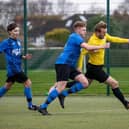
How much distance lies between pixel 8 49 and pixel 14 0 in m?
8.42

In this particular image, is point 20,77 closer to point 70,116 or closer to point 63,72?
point 63,72

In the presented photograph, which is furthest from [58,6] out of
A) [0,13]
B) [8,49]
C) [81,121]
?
[81,121]

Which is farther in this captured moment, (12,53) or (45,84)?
(45,84)

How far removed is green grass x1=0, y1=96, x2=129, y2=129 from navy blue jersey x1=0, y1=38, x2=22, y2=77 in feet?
2.56

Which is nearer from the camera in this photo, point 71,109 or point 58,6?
point 71,109

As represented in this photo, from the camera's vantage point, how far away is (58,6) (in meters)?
16.6

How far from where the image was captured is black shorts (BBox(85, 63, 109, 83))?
436 inches

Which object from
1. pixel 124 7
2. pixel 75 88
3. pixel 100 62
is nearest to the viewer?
pixel 100 62

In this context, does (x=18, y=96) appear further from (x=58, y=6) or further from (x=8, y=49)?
(x=8, y=49)

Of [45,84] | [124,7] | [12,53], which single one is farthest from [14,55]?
[124,7]

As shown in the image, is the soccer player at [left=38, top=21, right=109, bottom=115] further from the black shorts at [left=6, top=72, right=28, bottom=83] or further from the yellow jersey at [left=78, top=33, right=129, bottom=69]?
the black shorts at [left=6, top=72, right=28, bottom=83]

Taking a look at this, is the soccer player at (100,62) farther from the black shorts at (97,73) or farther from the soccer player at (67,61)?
the soccer player at (67,61)

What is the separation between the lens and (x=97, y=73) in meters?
11.2

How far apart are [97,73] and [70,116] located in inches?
53.6
